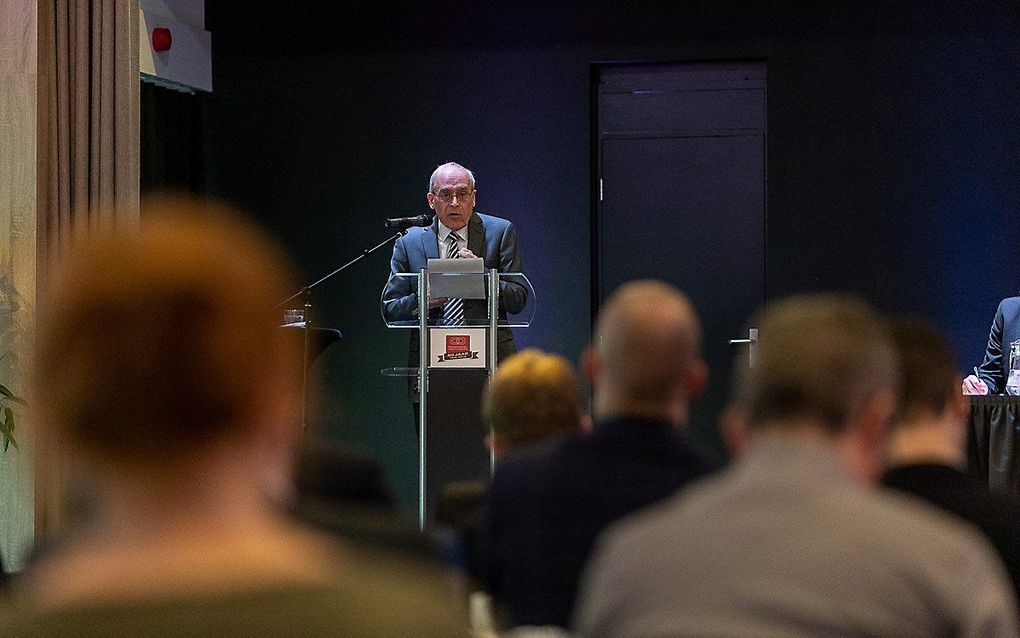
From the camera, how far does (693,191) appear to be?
26.2 ft

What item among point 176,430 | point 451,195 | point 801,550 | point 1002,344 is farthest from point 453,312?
point 176,430

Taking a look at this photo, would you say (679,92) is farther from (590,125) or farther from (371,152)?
(371,152)

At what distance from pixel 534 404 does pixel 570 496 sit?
74 centimetres

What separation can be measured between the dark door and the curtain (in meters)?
3.25

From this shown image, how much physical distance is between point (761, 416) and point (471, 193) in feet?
15.0

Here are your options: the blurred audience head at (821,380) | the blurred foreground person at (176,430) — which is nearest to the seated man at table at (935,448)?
the blurred audience head at (821,380)

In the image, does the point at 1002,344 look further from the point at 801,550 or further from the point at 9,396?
the point at 801,550

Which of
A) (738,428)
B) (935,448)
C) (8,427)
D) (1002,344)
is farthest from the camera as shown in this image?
(1002,344)

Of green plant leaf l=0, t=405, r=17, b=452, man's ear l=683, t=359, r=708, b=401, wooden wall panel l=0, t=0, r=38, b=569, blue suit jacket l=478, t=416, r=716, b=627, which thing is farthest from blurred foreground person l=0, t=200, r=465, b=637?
wooden wall panel l=0, t=0, r=38, b=569

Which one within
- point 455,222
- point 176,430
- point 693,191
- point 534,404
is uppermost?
point 693,191

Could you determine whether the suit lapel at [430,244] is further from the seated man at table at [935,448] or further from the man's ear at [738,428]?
the man's ear at [738,428]

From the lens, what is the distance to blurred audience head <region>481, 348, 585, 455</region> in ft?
9.43

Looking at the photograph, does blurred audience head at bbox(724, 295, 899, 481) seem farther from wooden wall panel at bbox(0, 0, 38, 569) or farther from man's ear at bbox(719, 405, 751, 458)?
wooden wall panel at bbox(0, 0, 38, 569)

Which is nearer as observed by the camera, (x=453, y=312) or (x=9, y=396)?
(x=9, y=396)
